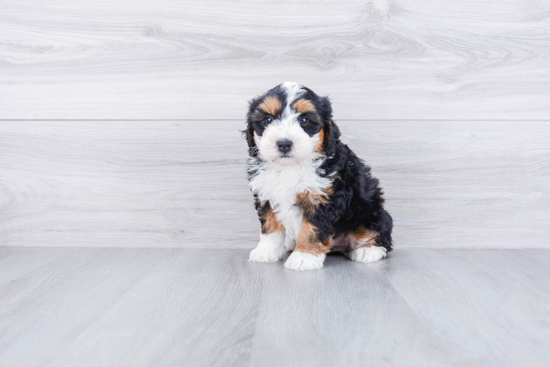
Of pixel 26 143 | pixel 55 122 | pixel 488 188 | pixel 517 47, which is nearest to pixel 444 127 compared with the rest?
pixel 488 188

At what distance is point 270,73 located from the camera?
6.74 ft

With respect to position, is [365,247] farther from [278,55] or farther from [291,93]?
[278,55]

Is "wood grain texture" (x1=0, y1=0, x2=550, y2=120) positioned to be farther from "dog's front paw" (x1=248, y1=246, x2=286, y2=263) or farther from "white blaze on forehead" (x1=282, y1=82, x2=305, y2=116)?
"dog's front paw" (x1=248, y1=246, x2=286, y2=263)

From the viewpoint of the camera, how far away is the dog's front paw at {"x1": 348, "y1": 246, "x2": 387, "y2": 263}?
1818 millimetres

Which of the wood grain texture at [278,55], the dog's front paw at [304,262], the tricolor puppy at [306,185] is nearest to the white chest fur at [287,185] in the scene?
the tricolor puppy at [306,185]

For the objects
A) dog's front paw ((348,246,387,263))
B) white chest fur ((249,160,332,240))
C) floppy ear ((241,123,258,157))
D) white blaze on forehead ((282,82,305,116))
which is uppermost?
white blaze on forehead ((282,82,305,116))

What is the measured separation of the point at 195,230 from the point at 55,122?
2.76 feet

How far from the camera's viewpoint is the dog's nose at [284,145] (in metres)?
1.53

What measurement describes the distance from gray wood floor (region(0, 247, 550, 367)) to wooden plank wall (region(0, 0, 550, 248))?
0.29 m

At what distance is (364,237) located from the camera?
1.83 m

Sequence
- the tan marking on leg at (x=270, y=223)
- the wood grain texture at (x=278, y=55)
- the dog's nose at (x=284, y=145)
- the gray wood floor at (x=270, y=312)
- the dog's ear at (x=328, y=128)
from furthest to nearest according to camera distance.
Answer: the wood grain texture at (x=278, y=55) < the tan marking on leg at (x=270, y=223) < the dog's ear at (x=328, y=128) < the dog's nose at (x=284, y=145) < the gray wood floor at (x=270, y=312)

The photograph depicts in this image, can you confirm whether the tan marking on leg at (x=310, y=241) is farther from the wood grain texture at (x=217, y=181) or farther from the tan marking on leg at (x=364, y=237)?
the wood grain texture at (x=217, y=181)

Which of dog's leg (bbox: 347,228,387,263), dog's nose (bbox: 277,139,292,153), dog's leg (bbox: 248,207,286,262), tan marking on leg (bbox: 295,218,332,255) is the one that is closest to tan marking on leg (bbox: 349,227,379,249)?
dog's leg (bbox: 347,228,387,263)

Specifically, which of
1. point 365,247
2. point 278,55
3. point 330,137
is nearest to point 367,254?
point 365,247
